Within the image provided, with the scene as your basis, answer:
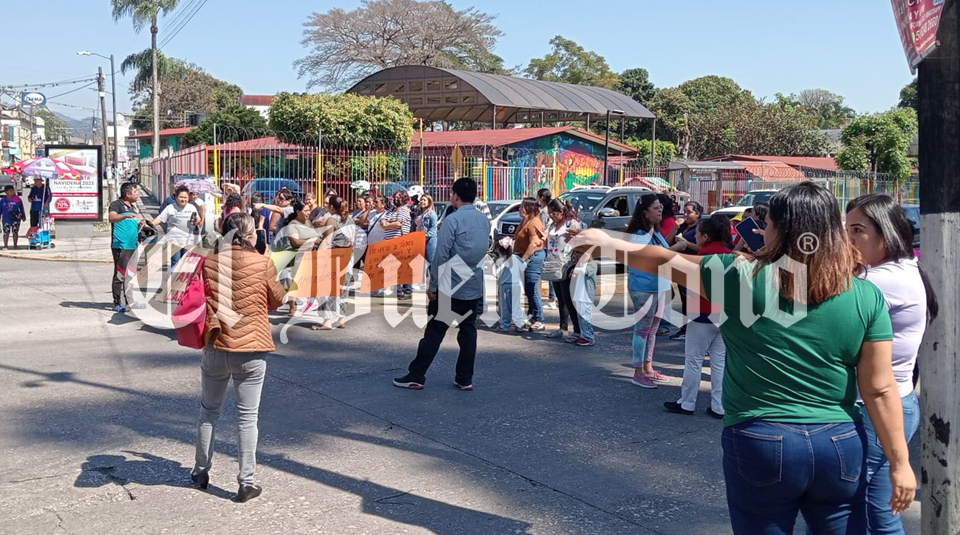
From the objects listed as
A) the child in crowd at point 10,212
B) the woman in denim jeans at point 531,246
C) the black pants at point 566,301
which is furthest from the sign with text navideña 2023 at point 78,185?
the black pants at point 566,301

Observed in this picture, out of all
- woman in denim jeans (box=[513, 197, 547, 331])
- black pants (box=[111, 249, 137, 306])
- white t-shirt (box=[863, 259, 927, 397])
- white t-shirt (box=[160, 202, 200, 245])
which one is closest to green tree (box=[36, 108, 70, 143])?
white t-shirt (box=[160, 202, 200, 245])

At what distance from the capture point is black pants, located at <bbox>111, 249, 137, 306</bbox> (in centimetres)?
1136

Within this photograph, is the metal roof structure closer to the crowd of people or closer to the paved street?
the paved street

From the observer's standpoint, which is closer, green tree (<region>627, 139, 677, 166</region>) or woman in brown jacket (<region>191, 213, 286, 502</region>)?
woman in brown jacket (<region>191, 213, 286, 502</region>)

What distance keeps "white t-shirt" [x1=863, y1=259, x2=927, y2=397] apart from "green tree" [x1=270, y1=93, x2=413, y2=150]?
23801mm

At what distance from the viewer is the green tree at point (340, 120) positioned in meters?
27.0

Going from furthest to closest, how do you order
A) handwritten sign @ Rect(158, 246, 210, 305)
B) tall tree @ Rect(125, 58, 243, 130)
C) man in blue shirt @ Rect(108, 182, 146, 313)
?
tall tree @ Rect(125, 58, 243, 130)
man in blue shirt @ Rect(108, 182, 146, 313)
handwritten sign @ Rect(158, 246, 210, 305)

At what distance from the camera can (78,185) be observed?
22.3 meters

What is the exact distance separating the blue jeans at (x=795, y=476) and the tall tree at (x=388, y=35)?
52529 mm

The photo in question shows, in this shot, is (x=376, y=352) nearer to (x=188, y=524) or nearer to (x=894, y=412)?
(x=188, y=524)

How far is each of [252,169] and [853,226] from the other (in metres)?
21.7

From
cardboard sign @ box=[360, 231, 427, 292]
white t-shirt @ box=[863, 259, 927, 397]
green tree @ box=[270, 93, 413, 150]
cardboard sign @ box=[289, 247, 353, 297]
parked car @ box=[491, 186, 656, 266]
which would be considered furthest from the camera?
green tree @ box=[270, 93, 413, 150]

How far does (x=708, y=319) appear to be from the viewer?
714cm

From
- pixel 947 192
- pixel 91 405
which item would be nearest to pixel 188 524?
pixel 91 405
